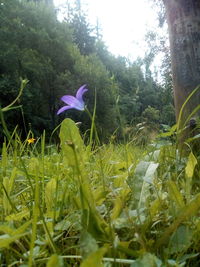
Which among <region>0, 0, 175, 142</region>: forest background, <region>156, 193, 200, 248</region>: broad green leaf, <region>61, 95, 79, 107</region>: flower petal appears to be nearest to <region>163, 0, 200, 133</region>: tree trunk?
<region>61, 95, 79, 107</region>: flower petal

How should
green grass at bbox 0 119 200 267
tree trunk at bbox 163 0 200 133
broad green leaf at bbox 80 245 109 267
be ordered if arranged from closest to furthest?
1. broad green leaf at bbox 80 245 109 267
2. green grass at bbox 0 119 200 267
3. tree trunk at bbox 163 0 200 133

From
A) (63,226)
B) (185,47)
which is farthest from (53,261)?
(185,47)

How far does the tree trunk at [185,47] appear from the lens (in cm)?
143

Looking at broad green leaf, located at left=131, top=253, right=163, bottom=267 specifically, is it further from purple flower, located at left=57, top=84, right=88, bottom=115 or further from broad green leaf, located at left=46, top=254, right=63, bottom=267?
purple flower, located at left=57, top=84, right=88, bottom=115

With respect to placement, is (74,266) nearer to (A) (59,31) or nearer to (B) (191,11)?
(B) (191,11)

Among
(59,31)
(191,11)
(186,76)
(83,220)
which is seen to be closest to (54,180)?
(83,220)

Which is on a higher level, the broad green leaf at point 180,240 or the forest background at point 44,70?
the forest background at point 44,70

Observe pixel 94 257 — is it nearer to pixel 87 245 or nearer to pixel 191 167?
pixel 87 245

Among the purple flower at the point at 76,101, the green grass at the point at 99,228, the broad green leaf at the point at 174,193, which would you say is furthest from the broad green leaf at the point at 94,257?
the purple flower at the point at 76,101

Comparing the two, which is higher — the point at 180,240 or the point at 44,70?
Result: the point at 44,70

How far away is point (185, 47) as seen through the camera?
1.45 metres

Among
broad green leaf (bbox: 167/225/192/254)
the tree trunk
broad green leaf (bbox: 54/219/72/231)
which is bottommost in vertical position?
broad green leaf (bbox: 167/225/192/254)

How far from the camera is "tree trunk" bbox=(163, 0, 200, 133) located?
1.43 metres

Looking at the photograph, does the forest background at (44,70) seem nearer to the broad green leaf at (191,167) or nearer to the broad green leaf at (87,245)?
the broad green leaf at (191,167)
